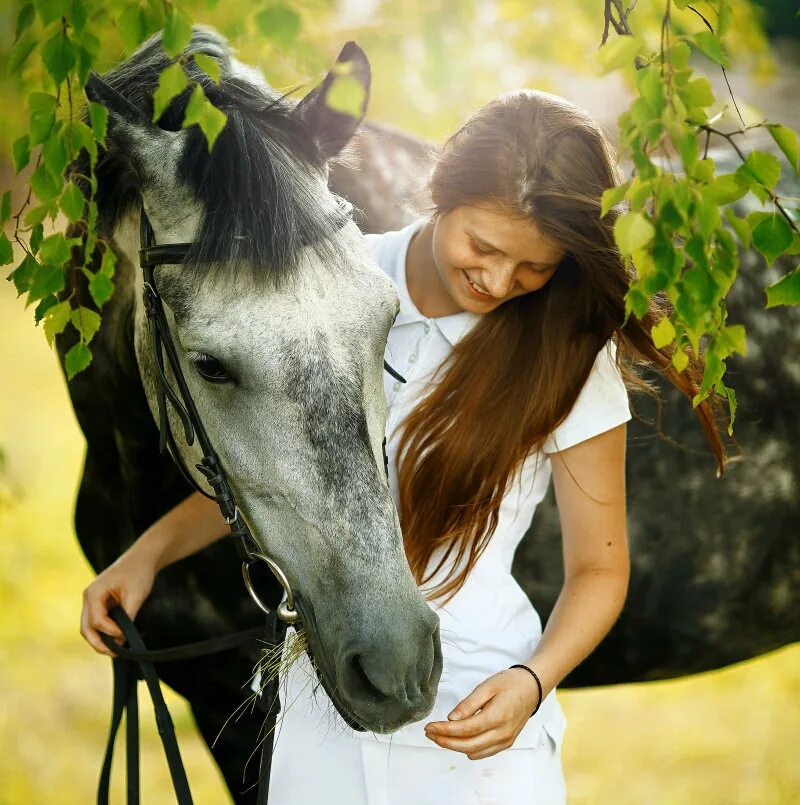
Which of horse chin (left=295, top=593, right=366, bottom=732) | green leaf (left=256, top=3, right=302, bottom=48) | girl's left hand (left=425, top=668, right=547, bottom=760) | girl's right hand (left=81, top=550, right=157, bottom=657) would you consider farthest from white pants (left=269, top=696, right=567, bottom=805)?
green leaf (left=256, top=3, right=302, bottom=48)

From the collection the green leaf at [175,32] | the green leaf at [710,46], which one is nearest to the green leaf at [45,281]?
the green leaf at [175,32]

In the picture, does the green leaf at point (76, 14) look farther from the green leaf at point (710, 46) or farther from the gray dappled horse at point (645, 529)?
the gray dappled horse at point (645, 529)

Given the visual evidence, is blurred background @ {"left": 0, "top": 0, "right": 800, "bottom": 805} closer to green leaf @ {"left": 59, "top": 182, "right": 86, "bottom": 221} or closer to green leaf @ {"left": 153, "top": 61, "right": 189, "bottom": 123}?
green leaf @ {"left": 59, "top": 182, "right": 86, "bottom": 221}

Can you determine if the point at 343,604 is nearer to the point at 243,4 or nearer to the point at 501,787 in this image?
the point at 501,787

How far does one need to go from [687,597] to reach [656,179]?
73.2 inches

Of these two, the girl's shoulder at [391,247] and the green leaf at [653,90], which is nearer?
the green leaf at [653,90]

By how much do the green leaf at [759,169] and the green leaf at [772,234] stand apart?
49mm

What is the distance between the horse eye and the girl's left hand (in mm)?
588

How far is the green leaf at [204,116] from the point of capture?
1.05 metres

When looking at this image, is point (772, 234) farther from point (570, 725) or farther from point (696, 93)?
point (570, 725)

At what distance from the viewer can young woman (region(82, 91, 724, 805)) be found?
5.07 ft

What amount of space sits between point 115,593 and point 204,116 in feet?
3.53

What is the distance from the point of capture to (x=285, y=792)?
5.32ft

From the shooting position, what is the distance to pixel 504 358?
1702 mm
